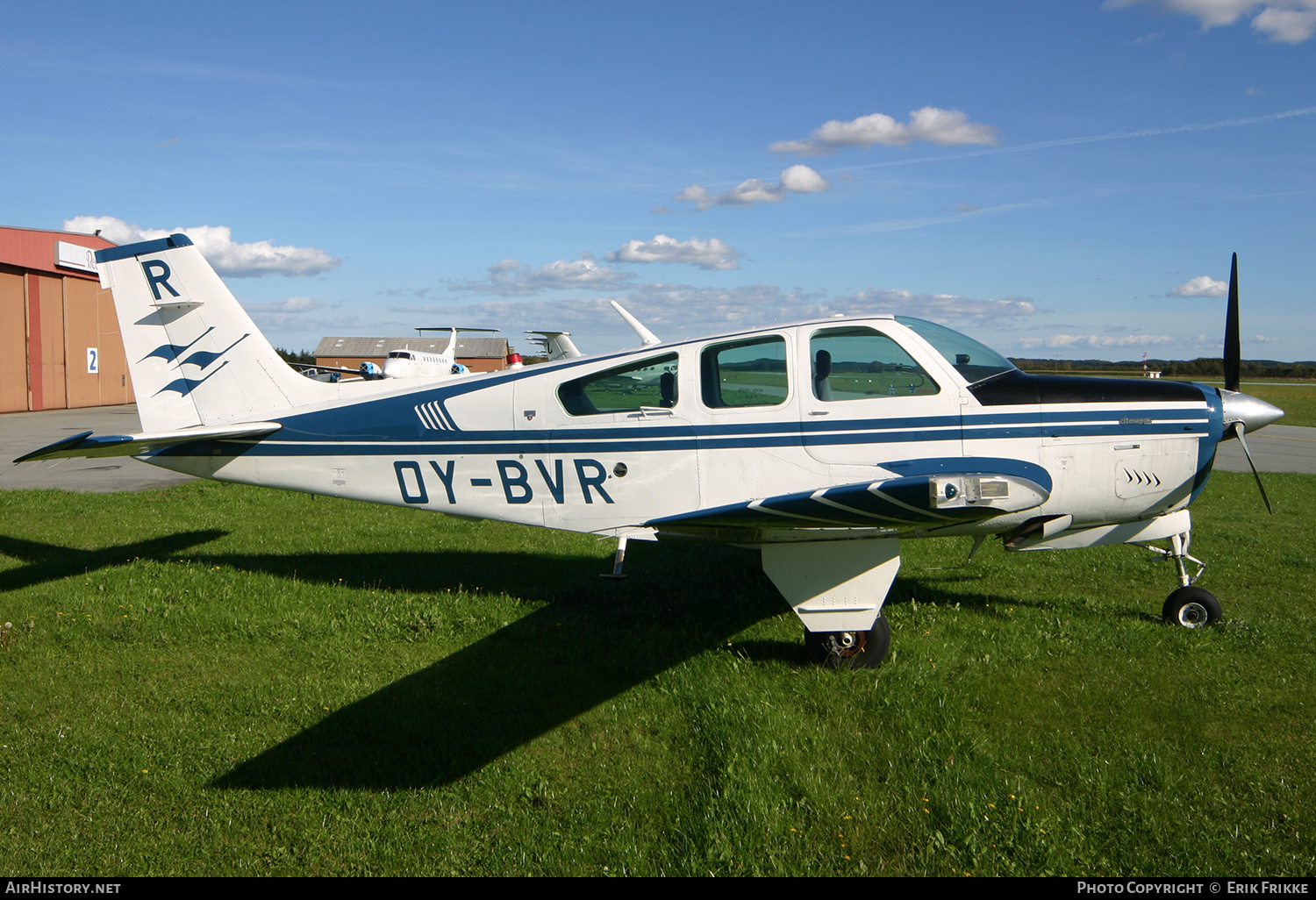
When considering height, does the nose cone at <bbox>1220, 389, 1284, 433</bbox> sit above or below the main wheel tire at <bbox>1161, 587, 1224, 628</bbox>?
above

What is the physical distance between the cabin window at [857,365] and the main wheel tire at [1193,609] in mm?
3059

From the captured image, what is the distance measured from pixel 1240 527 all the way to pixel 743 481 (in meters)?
8.68

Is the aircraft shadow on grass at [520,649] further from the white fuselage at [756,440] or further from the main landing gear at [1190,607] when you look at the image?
the main landing gear at [1190,607]

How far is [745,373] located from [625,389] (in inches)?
36.2

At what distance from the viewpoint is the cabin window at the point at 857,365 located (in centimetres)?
561

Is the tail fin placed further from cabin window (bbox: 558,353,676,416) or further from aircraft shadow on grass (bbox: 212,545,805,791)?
cabin window (bbox: 558,353,676,416)

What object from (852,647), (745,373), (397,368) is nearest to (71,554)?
(745,373)

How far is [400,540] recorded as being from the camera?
9.87 m

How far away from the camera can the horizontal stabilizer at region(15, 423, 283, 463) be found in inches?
253

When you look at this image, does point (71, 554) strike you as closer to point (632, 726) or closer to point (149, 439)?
point (149, 439)

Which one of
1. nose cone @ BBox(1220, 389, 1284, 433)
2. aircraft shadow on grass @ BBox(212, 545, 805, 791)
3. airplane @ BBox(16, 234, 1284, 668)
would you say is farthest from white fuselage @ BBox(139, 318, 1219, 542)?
aircraft shadow on grass @ BBox(212, 545, 805, 791)

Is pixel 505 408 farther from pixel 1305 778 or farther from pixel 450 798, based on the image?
pixel 1305 778

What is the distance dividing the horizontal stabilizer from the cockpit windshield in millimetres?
5466

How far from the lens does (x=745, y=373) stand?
227 inches
